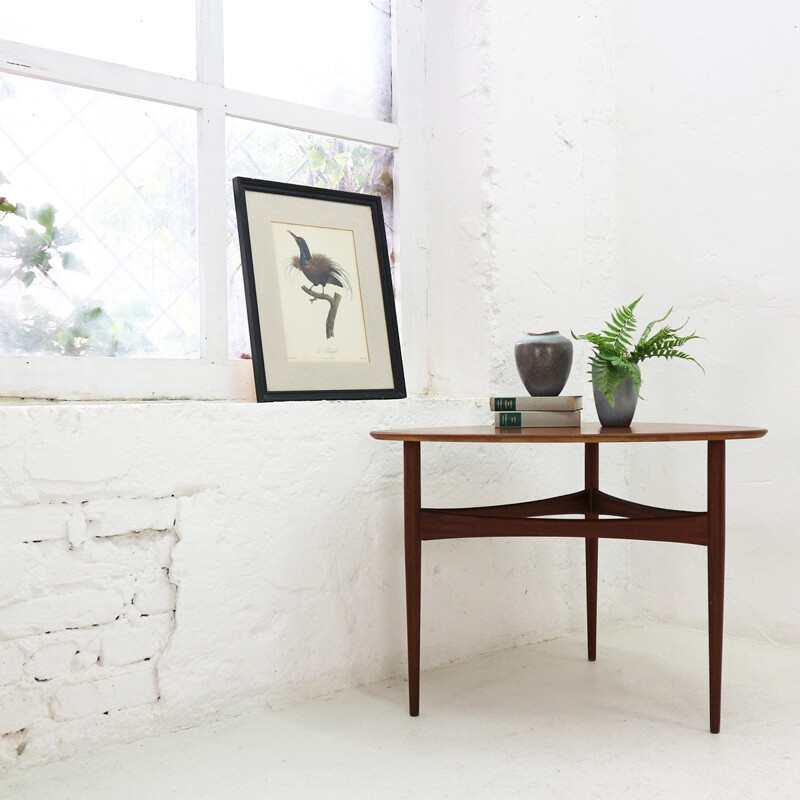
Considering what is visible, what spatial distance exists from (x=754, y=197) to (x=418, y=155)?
1.02 meters

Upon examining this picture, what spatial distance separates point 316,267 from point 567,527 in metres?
1.00

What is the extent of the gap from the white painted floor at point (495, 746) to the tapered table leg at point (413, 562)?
0.31 feet

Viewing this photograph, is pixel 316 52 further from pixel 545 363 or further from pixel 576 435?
pixel 576 435

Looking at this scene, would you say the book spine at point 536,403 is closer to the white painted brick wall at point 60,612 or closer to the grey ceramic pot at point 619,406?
the grey ceramic pot at point 619,406

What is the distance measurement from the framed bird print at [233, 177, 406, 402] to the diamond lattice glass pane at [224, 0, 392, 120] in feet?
1.10

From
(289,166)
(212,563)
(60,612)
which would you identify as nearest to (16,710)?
(60,612)

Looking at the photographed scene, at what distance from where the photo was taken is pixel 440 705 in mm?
2057

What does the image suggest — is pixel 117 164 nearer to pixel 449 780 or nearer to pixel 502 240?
pixel 502 240

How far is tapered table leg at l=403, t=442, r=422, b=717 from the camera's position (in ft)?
6.45

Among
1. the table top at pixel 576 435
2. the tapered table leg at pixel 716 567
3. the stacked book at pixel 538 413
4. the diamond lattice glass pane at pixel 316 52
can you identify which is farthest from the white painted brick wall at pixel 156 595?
the diamond lattice glass pane at pixel 316 52

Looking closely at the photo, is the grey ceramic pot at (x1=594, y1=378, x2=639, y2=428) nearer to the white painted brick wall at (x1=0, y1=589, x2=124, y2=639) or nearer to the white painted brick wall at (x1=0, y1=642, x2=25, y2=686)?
the white painted brick wall at (x1=0, y1=589, x2=124, y2=639)

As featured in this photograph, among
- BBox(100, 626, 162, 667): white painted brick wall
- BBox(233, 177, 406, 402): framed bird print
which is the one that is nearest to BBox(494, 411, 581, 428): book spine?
BBox(233, 177, 406, 402): framed bird print

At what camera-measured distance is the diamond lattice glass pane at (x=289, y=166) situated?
2.32m

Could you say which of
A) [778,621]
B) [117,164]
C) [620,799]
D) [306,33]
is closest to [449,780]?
[620,799]
